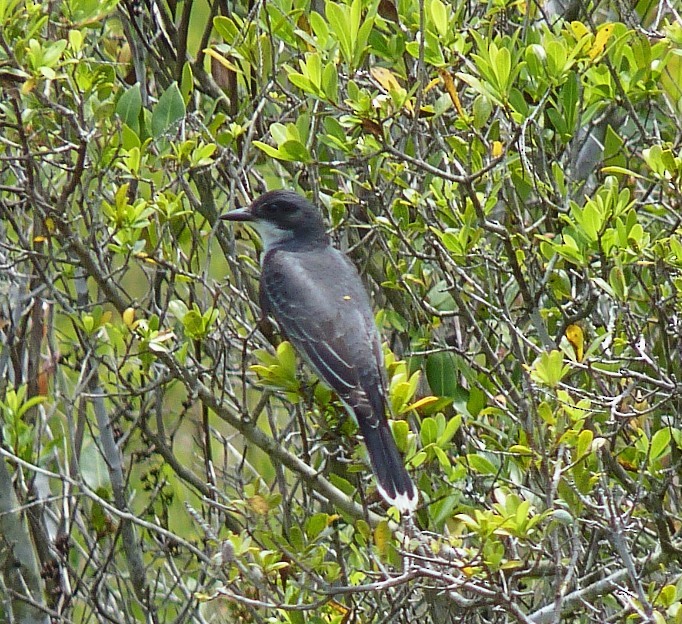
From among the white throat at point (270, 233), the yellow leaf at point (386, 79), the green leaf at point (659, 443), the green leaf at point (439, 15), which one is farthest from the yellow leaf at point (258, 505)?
the green leaf at point (439, 15)

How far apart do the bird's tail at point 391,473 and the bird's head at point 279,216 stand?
1.15m

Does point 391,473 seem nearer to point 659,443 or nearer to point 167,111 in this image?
point 659,443

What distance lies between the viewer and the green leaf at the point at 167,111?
4.27m

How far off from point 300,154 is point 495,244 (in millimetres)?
1393

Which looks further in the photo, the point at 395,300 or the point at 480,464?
the point at 395,300

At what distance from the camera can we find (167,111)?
14.2 ft

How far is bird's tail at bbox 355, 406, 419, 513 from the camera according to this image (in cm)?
386

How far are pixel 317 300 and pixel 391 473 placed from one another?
161 cm

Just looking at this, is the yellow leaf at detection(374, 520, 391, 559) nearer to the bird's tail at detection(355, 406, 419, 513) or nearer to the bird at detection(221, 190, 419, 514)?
the bird's tail at detection(355, 406, 419, 513)

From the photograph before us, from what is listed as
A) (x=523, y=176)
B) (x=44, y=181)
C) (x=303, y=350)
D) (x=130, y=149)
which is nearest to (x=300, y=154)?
(x=130, y=149)

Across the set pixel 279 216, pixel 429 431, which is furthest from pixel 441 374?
pixel 279 216

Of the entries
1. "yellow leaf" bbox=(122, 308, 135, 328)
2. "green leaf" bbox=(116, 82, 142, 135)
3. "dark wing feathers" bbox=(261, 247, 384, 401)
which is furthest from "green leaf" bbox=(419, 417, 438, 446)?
"green leaf" bbox=(116, 82, 142, 135)

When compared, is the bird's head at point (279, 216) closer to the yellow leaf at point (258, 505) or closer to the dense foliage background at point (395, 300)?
the dense foliage background at point (395, 300)

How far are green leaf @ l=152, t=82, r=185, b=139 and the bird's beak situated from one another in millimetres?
436
